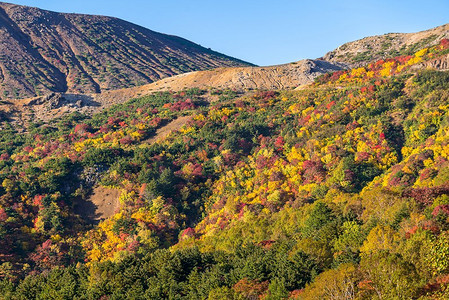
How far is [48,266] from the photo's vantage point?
7875 cm

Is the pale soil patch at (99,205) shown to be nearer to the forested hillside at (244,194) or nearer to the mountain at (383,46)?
the forested hillside at (244,194)

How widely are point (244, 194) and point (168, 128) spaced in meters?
36.7

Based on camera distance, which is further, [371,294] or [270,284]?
[270,284]

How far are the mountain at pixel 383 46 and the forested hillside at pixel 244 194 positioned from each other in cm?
3334

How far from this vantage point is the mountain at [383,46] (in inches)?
6097

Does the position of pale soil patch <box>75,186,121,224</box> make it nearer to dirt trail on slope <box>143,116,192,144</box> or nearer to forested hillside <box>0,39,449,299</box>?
forested hillside <box>0,39,449,299</box>

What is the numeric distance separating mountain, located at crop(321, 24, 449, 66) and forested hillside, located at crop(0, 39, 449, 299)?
33340 mm

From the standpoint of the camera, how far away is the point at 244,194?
302ft

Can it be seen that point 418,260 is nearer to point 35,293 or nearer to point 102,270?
point 102,270

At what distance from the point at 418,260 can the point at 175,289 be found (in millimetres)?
24491

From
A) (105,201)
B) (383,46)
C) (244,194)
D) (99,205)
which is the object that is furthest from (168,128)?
(383,46)

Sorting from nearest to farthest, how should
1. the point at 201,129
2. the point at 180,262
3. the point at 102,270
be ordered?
the point at 180,262
the point at 102,270
the point at 201,129

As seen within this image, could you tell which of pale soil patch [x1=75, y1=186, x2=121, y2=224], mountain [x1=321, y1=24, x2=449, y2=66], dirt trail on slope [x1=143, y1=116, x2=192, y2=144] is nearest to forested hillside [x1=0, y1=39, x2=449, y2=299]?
pale soil patch [x1=75, y1=186, x2=121, y2=224]

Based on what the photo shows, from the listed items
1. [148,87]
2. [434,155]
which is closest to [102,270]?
[434,155]
